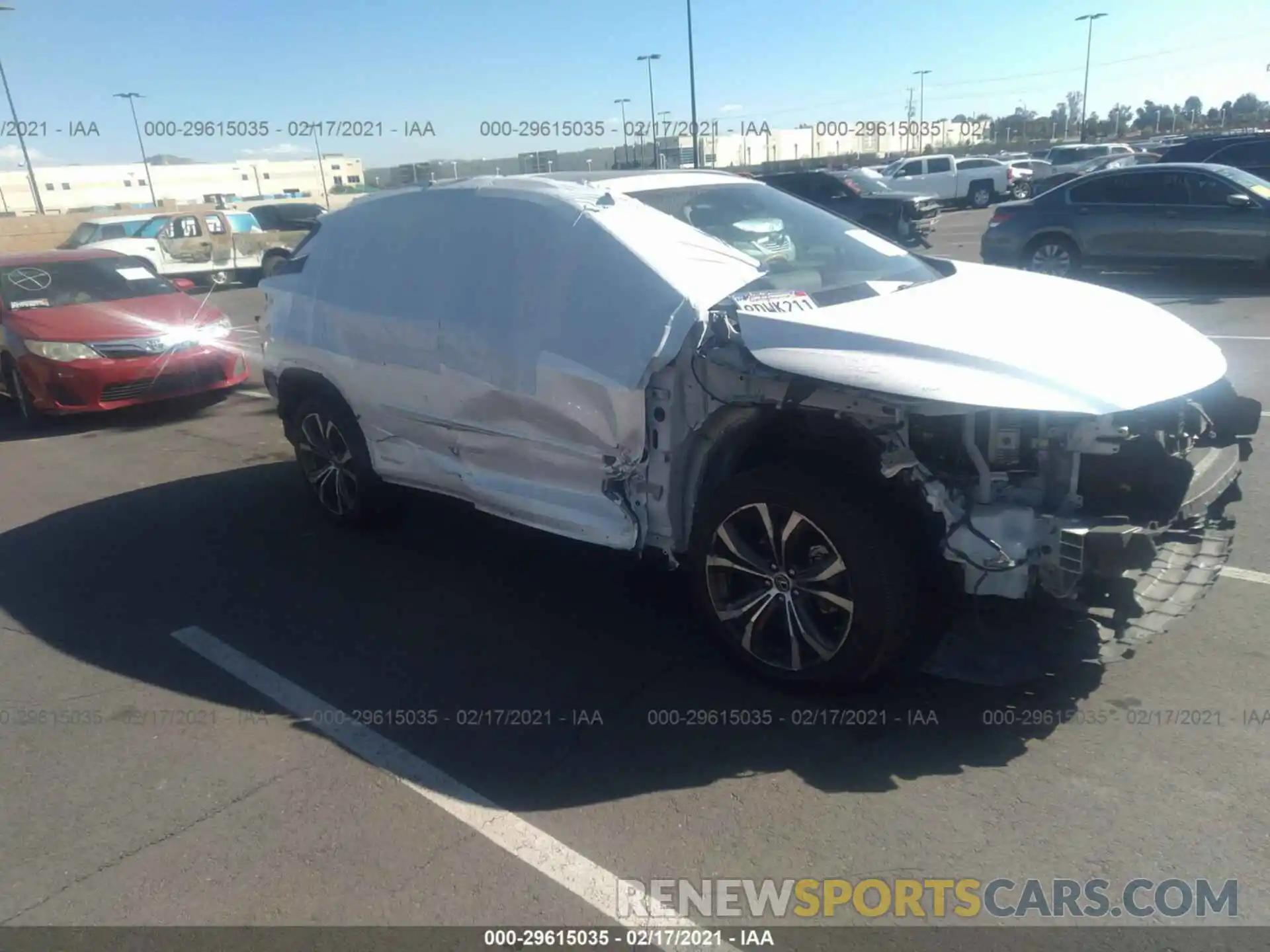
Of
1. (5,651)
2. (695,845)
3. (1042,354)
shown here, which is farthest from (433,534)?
(1042,354)

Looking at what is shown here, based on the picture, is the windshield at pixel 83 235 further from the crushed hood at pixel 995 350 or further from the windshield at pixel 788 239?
the crushed hood at pixel 995 350

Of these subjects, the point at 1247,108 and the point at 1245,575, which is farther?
the point at 1247,108

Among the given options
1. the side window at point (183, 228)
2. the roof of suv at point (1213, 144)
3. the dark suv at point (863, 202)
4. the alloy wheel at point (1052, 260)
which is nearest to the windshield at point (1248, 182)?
the alloy wheel at point (1052, 260)

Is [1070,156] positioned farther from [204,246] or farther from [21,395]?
[21,395]

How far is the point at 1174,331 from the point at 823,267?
1.44 metres

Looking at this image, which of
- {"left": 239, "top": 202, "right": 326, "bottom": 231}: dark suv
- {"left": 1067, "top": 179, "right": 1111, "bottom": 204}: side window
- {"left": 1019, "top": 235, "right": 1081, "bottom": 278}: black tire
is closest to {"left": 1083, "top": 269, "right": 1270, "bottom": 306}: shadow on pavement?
{"left": 1019, "top": 235, "right": 1081, "bottom": 278}: black tire

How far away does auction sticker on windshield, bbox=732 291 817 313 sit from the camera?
11.9 ft

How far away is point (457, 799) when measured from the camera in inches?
127

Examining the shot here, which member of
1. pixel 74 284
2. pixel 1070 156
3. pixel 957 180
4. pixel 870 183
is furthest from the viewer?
pixel 1070 156

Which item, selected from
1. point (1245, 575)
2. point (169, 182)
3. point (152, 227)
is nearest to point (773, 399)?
point (1245, 575)

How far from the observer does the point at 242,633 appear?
4543 mm

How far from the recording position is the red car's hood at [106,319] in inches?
352

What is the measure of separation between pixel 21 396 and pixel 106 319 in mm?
1075

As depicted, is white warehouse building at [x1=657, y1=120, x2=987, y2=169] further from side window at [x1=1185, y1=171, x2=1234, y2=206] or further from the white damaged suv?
the white damaged suv
